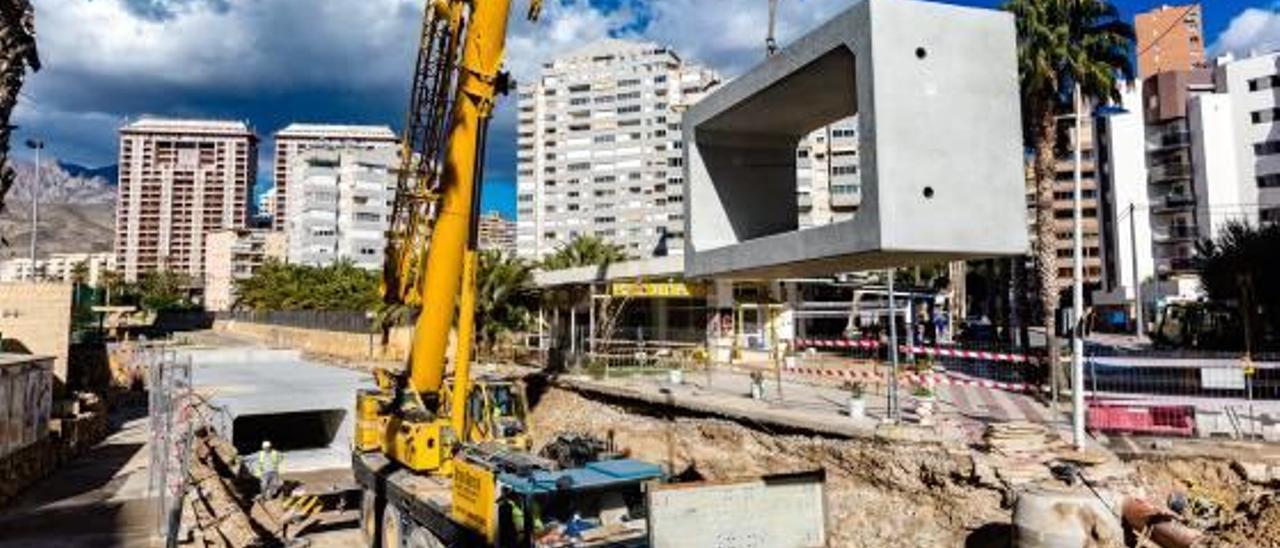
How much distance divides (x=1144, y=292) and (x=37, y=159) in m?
79.2

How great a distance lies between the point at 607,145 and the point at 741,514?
121 m

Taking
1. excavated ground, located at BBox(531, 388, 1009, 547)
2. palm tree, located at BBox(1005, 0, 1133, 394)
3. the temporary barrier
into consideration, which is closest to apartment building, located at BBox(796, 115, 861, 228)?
palm tree, located at BBox(1005, 0, 1133, 394)

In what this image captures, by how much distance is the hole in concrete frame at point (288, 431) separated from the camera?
2619 cm

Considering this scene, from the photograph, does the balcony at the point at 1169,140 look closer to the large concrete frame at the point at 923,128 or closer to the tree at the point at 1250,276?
the tree at the point at 1250,276

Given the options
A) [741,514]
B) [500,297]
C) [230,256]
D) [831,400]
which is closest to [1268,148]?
[500,297]

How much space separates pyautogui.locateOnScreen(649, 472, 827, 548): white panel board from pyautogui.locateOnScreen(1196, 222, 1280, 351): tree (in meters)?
25.5

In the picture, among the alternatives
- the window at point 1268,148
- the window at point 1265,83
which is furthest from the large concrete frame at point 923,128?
the window at point 1265,83

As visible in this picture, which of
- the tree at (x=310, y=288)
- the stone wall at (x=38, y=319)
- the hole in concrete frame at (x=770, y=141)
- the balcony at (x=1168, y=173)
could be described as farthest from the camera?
the tree at (x=310, y=288)

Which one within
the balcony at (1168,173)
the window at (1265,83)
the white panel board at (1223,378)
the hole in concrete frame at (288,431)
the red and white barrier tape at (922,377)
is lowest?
the hole in concrete frame at (288,431)

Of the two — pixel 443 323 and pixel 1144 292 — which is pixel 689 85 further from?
pixel 443 323

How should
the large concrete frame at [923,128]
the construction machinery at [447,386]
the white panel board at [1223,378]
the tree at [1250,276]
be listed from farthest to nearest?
1. the tree at [1250,276]
2. the white panel board at [1223,378]
3. the construction machinery at [447,386]
4. the large concrete frame at [923,128]

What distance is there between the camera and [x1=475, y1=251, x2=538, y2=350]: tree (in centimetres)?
3900

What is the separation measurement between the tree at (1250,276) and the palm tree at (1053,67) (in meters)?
9.09

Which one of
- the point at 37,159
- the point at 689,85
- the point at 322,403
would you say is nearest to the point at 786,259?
the point at 322,403
